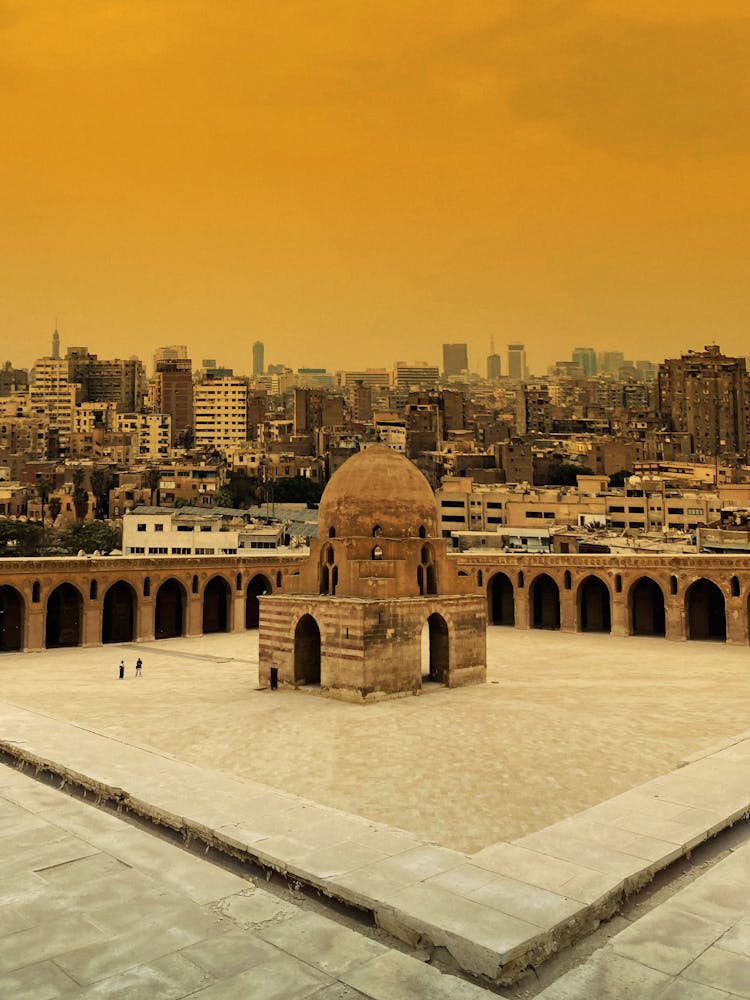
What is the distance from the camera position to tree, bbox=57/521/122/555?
2591 inches

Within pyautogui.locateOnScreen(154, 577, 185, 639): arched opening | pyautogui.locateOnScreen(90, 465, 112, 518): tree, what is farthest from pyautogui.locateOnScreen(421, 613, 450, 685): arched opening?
pyautogui.locateOnScreen(90, 465, 112, 518): tree

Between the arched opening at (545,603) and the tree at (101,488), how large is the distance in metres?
52.4

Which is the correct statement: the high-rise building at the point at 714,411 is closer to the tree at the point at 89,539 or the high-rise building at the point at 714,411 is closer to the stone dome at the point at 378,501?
the tree at the point at 89,539

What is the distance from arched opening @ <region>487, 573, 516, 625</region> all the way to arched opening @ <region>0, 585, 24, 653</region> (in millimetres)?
23777

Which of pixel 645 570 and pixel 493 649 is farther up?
pixel 645 570

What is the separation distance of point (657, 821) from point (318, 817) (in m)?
4.73

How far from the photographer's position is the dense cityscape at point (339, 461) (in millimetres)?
62469

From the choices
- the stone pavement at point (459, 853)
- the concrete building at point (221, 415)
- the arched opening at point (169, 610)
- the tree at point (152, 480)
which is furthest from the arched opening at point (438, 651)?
the concrete building at point (221, 415)

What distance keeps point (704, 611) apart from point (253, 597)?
22341mm

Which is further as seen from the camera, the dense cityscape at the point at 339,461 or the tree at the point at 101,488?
the tree at the point at 101,488

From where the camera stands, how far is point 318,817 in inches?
483

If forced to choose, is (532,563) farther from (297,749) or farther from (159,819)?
(159,819)

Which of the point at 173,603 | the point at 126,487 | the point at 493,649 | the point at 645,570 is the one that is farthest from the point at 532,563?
the point at 126,487

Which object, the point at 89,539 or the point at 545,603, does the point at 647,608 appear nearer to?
the point at 545,603
